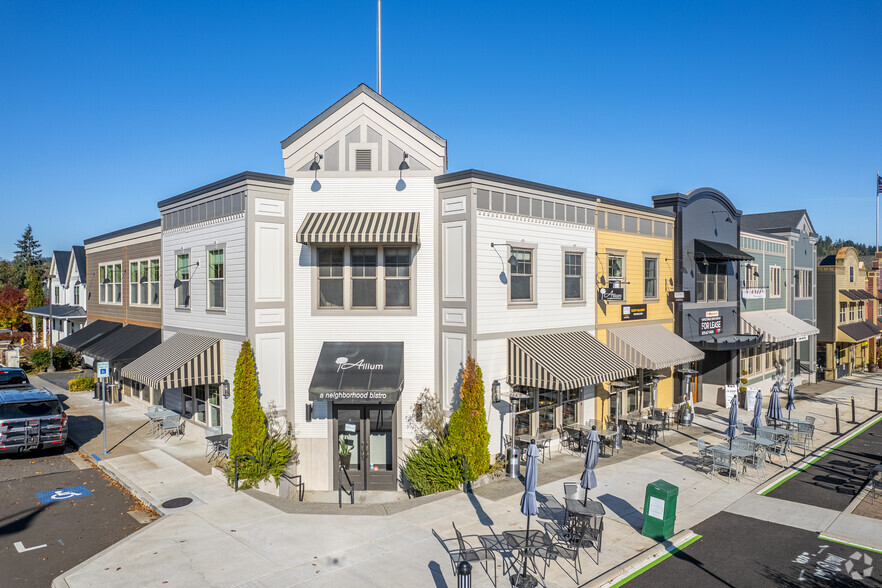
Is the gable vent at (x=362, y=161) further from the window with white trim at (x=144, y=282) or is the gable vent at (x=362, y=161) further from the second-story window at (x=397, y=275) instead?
the window with white trim at (x=144, y=282)

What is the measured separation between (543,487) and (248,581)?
28.0ft

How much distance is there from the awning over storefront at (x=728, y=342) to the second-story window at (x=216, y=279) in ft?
67.1

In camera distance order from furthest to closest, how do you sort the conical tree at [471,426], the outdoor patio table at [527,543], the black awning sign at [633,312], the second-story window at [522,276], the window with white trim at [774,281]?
the window with white trim at [774,281]
the black awning sign at [633,312]
the second-story window at [522,276]
the conical tree at [471,426]
the outdoor patio table at [527,543]

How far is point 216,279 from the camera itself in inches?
723

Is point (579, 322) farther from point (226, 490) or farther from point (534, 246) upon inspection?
point (226, 490)

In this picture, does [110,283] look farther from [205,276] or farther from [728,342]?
[728,342]

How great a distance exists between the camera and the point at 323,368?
16172 mm

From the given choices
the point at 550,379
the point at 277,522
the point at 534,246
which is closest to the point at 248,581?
the point at 277,522

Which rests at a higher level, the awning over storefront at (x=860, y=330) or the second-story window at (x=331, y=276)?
the second-story window at (x=331, y=276)

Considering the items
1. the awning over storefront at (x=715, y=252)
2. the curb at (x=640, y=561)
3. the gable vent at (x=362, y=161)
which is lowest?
the curb at (x=640, y=561)

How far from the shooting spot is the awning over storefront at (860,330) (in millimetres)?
39112

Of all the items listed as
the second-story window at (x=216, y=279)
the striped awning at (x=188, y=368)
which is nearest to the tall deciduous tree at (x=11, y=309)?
the striped awning at (x=188, y=368)

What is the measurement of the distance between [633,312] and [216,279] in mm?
15816

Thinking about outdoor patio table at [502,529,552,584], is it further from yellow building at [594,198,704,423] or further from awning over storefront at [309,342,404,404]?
yellow building at [594,198,704,423]
